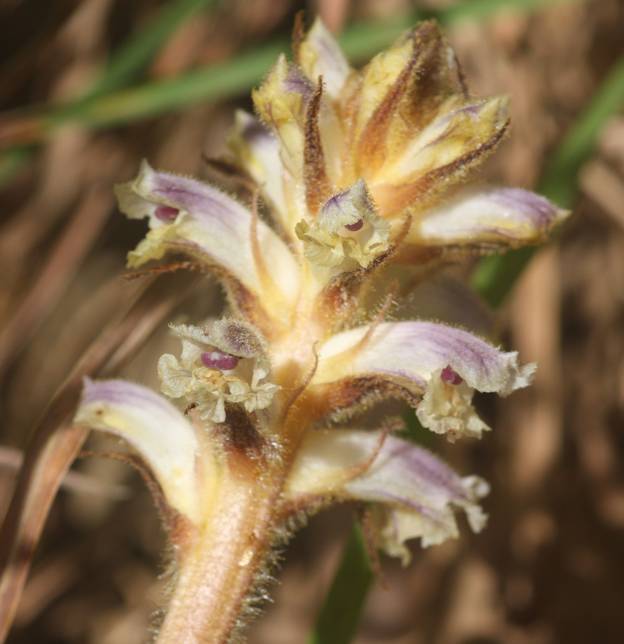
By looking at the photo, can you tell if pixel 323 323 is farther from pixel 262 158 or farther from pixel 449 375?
pixel 262 158

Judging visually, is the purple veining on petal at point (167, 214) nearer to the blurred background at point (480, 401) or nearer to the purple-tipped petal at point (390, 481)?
the purple-tipped petal at point (390, 481)

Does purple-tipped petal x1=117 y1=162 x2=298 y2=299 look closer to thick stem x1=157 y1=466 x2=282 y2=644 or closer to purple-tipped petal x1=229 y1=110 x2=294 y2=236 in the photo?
purple-tipped petal x1=229 y1=110 x2=294 y2=236

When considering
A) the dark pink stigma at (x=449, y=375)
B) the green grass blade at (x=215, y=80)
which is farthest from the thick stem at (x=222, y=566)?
the green grass blade at (x=215, y=80)

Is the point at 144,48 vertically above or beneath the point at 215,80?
above

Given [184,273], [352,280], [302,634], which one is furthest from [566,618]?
[352,280]

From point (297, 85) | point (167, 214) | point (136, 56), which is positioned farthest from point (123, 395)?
point (136, 56)

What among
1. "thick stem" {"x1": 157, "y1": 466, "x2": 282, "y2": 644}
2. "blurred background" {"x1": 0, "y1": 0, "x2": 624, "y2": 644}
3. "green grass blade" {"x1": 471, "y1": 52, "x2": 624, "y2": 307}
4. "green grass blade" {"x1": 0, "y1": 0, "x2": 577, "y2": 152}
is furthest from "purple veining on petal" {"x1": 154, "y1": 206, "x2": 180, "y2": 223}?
"blurred background" {"x1": 0, "y1": 0, "x2": 624, "y2": 644}
